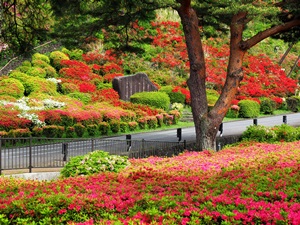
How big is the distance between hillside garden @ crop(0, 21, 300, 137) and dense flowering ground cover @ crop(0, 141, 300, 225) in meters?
11.0

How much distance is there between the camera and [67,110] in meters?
24.5

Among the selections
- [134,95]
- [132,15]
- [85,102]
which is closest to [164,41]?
[134,95]

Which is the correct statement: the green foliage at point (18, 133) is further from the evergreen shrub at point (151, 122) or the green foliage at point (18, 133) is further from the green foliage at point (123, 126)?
the evergreen shrub at point (151, 122)

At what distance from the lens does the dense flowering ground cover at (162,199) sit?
253 inches

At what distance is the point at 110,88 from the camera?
33219 millimetres

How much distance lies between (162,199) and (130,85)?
2648 cm

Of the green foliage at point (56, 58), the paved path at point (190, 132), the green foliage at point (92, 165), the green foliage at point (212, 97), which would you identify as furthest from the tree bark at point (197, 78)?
the green foliage at point (56, 58)

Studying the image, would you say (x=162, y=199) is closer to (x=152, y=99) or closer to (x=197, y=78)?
(x=197, y=78)

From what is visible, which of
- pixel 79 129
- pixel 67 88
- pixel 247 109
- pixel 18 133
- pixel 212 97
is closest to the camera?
pixel 18 133

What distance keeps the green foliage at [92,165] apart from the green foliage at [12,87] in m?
15.9

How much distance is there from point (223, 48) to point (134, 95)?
15918 mm

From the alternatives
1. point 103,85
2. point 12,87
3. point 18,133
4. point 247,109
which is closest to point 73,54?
point 103,85

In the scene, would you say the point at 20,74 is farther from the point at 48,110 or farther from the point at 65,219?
the point at 65,219

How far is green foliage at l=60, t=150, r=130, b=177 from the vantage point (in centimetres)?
1176
